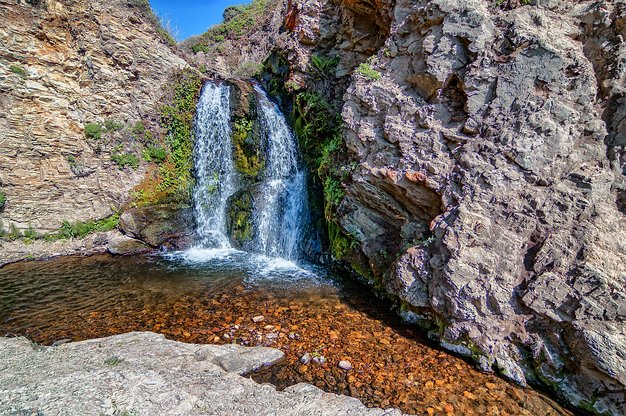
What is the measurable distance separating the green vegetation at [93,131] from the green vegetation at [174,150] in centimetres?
117

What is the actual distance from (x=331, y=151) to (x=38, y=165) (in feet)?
31.5

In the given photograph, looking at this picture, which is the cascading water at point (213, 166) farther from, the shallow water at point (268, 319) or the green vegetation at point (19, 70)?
the green vegetation at point (19, 70)

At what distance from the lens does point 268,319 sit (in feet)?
20.3

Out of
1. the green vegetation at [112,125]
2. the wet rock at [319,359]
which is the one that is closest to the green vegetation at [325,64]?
the green vegetation at [112,125]

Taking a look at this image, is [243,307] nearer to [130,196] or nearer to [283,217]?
[283,217]

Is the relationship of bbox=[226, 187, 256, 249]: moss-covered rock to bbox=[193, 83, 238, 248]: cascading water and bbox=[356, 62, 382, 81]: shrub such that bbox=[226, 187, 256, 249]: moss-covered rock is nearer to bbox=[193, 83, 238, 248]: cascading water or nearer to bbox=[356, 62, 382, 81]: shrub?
bbox=[193, 83, 238, 248]: cascading water

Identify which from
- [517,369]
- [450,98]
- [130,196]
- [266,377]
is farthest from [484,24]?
[130,196]

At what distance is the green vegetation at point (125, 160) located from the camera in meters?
11.6

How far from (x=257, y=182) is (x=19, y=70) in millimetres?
7976

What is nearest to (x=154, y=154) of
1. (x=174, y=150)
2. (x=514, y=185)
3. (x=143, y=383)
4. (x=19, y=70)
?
(x=174, y=150)

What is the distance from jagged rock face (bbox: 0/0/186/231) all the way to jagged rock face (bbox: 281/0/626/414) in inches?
397

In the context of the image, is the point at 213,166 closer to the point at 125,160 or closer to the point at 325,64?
the point at 125,160

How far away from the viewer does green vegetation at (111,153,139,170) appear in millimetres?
11570

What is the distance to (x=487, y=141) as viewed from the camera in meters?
5.38
